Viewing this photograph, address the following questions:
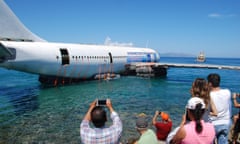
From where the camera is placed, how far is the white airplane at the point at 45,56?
22.5 m

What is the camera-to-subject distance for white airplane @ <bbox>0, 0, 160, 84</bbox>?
73.7 feet

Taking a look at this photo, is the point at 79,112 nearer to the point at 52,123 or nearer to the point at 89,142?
the point at 52,123

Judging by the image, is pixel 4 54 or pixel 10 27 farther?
pixel 10 27

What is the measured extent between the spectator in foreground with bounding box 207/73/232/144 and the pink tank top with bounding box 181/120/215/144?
1466mm

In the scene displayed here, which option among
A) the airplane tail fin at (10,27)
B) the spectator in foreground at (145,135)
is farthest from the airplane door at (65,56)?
the spectator in foreground at (145,135)

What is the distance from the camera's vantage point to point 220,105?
17.4 ft

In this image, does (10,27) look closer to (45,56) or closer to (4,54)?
(45,56)

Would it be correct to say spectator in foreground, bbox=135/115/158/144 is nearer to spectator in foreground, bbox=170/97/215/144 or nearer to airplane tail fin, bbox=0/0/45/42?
spectator in foreground, bbox=170/97/215/144

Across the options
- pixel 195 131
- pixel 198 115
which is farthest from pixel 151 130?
pixel 198 115

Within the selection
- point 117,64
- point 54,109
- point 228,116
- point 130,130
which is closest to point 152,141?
point 228,116

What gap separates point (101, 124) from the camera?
3.76m


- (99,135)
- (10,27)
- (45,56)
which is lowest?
(99,135)

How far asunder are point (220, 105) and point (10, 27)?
25410mm

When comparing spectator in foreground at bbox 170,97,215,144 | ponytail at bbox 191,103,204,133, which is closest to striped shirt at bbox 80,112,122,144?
spectator in foreground at bbox 170,97,215,144
